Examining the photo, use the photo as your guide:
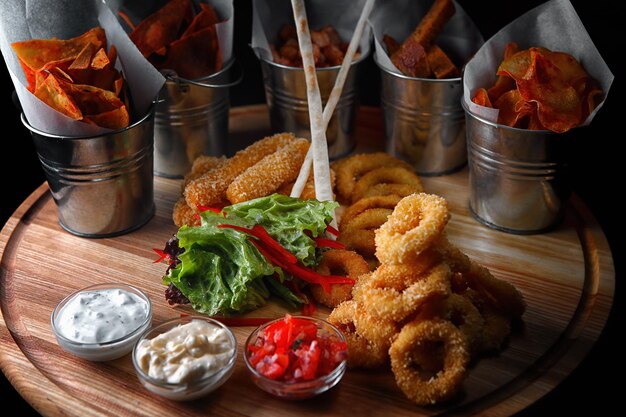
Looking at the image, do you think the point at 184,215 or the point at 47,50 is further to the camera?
the point at 184,215

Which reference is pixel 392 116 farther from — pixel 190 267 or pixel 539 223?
pixel 190 267

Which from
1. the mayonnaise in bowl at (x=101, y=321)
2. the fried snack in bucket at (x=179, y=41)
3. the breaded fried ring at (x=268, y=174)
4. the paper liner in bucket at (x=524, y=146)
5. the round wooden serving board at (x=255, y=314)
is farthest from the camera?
the fried snack in bucket at (x=179, y=41)

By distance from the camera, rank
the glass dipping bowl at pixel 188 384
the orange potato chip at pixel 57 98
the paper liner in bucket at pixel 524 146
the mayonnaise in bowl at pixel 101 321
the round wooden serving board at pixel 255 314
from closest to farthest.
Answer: the glass dipping bowl at pixel 188 384 < the round wooden serving board at pixel 255 314 < the mayonnaise in bowl at pixel 101 321 < the orange potato chip at pixel 57 98 < the paper liner in bucket at pixel 524 146

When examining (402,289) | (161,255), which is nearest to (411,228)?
(402,289)

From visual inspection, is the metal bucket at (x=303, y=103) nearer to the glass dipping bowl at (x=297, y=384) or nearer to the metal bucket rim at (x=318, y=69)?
the metal bucket rim at (x=318, y=69)

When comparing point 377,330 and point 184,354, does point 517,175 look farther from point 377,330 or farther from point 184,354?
point 184,354

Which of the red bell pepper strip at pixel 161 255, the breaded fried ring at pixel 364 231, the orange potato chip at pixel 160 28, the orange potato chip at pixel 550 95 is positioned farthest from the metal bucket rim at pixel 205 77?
the orange potato chip at pixel 550 95

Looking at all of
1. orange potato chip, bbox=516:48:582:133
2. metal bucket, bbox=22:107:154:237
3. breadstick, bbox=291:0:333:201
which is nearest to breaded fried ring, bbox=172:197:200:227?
metal bucket, bbox=22:107:154:237
